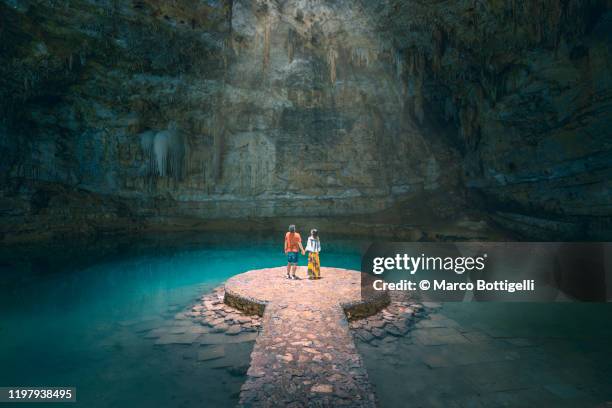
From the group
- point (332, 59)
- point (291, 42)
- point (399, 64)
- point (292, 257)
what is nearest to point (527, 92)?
point (399, 64)

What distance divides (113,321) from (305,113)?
16.2 m

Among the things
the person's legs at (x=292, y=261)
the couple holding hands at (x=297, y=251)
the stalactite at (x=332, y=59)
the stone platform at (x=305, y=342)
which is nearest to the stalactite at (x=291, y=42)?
the stalactite at (x=332, y=59)

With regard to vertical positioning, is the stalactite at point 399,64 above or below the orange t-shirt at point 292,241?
above

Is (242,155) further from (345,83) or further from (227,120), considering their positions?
(345,83)

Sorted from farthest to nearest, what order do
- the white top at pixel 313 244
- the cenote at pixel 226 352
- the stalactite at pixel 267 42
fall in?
the stalactite at pixel 267 42
the white top at pixel 313 244
the cenote at pixel 226 352

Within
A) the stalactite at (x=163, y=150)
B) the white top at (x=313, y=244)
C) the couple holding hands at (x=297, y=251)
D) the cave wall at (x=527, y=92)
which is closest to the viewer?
the white top at (x=313, y=244)

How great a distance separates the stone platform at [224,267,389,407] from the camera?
11.7 ft

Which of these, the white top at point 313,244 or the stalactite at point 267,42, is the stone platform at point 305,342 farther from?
the stalactite at point 267,42

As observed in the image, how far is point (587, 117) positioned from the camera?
1179cm

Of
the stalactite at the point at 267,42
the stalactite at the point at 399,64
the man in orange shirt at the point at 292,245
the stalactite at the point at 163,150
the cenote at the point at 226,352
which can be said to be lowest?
the cenote at the point at 226,352

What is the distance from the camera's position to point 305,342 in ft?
15.3

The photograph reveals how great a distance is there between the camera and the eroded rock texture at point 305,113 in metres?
12.5

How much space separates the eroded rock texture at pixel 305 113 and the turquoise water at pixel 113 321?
19.3ft

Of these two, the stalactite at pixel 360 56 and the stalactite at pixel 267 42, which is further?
the stalactite at pixel 360 56
